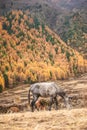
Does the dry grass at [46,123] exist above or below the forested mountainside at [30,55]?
above

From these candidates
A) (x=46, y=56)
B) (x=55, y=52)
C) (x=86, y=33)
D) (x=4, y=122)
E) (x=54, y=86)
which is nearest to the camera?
(x=4, y=122)

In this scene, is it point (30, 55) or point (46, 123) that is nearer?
point (46, 123)

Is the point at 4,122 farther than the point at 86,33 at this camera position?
No

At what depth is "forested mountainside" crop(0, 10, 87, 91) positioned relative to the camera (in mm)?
114131

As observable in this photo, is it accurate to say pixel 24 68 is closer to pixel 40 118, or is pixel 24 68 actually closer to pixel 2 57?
pixel 2 57

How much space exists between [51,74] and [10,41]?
3914cm

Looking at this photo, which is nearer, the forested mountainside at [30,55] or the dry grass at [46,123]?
the dry grass at [46,123]

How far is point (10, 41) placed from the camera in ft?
495

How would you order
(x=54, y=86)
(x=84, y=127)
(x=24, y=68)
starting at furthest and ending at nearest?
(x=24, y=68) < (x=54, y=86) < (x=84, y=127)

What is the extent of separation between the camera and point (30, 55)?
140125 mm

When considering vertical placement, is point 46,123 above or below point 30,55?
above

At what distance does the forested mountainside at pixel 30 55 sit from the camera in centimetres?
11413

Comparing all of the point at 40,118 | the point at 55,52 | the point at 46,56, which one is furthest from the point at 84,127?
the point at 55,52

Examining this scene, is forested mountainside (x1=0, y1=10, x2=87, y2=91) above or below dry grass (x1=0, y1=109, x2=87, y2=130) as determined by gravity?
below
